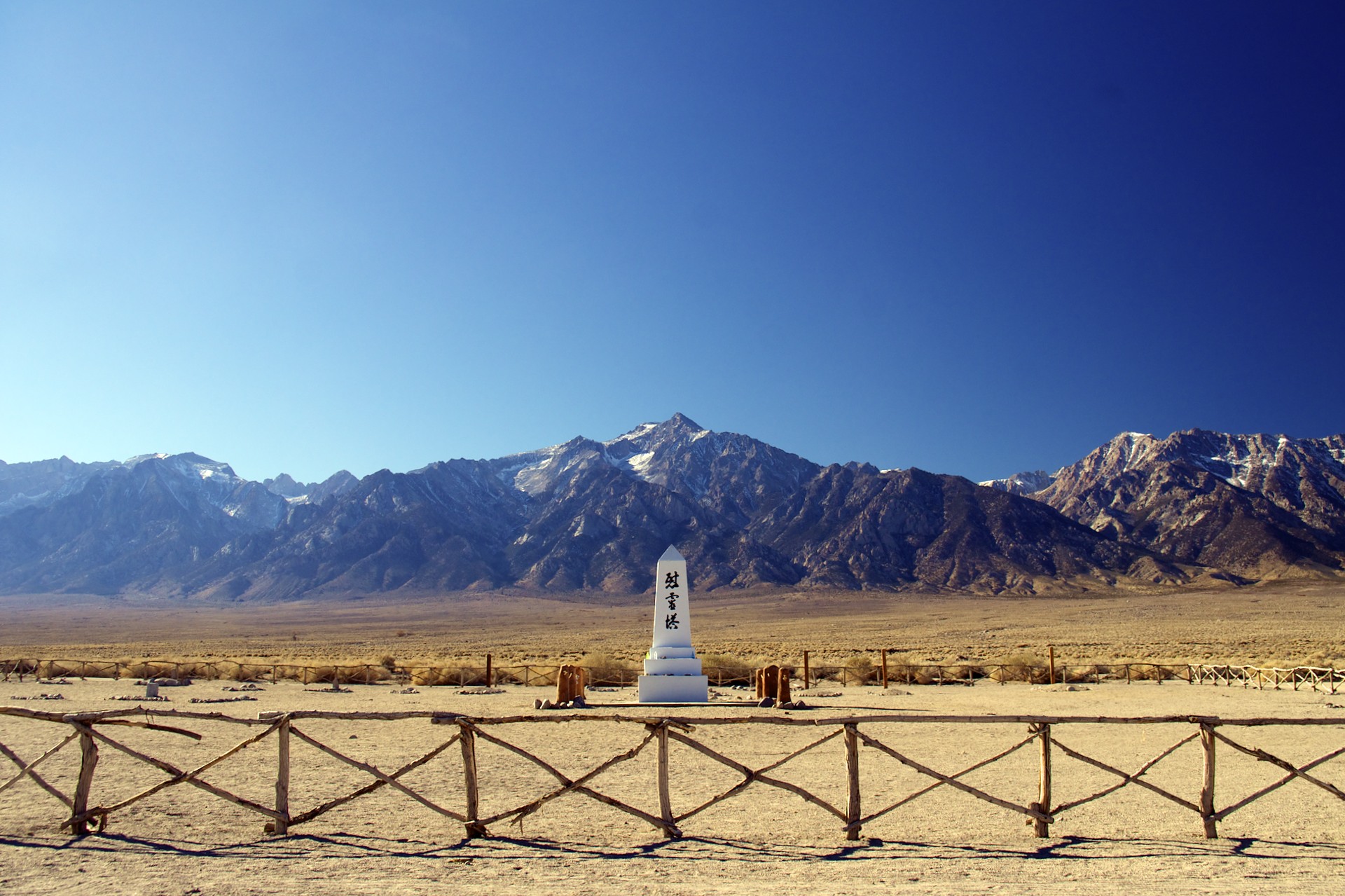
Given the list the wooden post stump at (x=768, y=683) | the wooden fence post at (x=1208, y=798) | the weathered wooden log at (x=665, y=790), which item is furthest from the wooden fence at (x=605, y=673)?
the weathered wooden log at (x=665, y=790)

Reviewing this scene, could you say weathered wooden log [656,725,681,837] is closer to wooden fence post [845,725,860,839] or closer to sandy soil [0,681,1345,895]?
sandy soil [0,681,1345,895]

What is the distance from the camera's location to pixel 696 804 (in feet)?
32.2

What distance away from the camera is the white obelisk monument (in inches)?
823

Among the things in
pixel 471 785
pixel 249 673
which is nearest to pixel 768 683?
pixel 471 785

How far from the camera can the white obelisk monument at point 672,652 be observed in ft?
68.6

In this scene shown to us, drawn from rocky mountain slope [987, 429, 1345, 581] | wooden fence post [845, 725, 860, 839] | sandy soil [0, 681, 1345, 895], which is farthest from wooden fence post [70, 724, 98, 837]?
rocky mountain slope [987, 429, 1345, 581]

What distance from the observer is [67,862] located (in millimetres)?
7160

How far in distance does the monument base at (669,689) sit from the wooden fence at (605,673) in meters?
5.34

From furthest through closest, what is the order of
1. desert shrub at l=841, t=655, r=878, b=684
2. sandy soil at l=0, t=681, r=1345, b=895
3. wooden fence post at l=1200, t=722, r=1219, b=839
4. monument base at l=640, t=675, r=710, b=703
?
1. desert shrub at l=841, t=655, r=878, b=684
2. monument base at l=640, t=675, r=710, b=703
3. wooden fence post at l=1200, t=722, r=1219, b=839
4. sandy soil at l=0, t=681, r=1345, b=895

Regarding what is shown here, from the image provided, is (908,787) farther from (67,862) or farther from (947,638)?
(947,638)

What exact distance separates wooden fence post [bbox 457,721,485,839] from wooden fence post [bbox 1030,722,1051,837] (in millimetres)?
5371

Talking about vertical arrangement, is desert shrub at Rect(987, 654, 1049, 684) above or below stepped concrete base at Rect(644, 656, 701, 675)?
below

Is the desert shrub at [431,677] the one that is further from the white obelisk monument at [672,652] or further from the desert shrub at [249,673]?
the white obelisk monument at [672,652]

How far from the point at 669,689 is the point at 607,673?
777 cm
